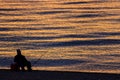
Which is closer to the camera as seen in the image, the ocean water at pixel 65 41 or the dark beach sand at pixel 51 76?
the dark beach sand at pixel 51 76

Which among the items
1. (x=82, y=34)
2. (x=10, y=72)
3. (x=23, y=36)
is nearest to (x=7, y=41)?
(x=23, y=36)

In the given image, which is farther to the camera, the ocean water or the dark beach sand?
the ocean water

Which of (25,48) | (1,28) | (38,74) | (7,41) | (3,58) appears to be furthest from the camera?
(1,28)

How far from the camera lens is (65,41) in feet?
132

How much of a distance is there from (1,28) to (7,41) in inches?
465

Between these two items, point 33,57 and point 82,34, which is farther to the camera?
point 82,34

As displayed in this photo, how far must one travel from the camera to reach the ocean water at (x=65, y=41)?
2973cm

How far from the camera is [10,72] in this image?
19.7 metres

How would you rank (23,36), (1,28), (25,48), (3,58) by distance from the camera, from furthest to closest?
(1,28)
(23,36)
(25,48)
(3,58)

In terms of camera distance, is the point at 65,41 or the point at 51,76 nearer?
the point at 51,76

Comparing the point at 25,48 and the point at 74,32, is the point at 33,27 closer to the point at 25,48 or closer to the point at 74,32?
the point at 74,32

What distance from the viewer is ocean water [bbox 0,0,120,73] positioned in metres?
29.7

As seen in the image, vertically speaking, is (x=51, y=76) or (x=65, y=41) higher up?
(x=51, y=76)

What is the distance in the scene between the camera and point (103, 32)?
45.8 metres
